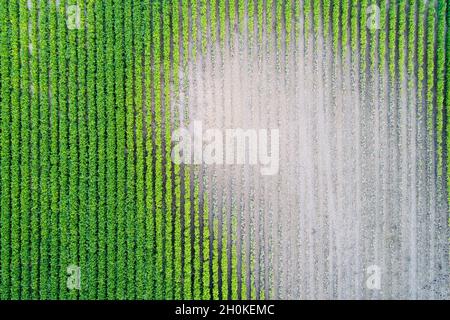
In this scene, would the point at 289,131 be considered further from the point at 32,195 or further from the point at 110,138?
the point at 32,195

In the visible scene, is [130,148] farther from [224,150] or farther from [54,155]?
[224,150]

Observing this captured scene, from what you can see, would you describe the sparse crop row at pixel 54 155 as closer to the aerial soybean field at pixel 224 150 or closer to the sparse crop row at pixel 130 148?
the aerial soybean field at pixel 224 150

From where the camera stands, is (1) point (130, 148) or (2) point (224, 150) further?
(2) point (224, 150)

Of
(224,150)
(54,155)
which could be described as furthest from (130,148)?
(224,150)

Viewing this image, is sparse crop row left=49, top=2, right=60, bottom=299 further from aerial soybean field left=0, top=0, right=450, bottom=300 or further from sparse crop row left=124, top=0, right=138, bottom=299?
sparse crop row left=124, top=0, right=138, bottom=299

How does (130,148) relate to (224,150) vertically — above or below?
above

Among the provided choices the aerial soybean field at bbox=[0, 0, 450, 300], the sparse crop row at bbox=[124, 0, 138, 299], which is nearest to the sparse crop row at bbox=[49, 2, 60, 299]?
the aerial soybean field at bbox=[0, 0, 450, 300]

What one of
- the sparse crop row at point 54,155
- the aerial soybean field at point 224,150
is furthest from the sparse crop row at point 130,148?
the sparse crop row at point 54,155

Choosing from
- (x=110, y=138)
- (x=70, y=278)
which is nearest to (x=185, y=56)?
(x=110, y=138)
